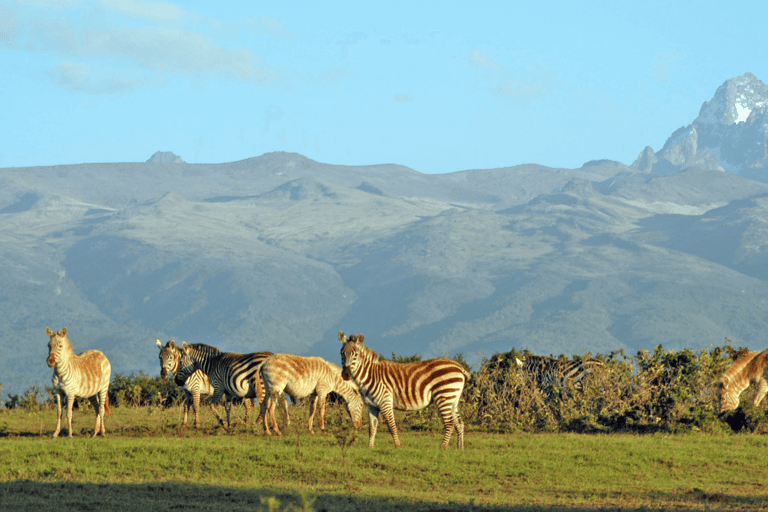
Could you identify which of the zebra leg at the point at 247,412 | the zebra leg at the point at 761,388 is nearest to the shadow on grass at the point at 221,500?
the zebra leg at the point at 761,388

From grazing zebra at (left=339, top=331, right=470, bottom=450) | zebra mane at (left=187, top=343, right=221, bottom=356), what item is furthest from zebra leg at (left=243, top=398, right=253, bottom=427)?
grazing zebra at (left=339, top=331, right=470, bottom=450)

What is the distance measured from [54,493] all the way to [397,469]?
6.53 meters

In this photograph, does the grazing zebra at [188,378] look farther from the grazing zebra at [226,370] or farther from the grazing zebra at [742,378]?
the grazing zebra at [742,378]

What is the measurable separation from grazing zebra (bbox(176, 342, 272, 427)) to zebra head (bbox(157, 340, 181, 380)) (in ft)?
0.44

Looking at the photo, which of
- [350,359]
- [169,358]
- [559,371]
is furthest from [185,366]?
[559,371]

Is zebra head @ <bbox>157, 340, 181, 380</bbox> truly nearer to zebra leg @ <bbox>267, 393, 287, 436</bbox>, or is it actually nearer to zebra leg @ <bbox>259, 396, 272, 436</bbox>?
zebra leg @ <bbox>259, 396, 272, 436</bbox>

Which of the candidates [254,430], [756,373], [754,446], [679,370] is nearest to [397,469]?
[254,430]

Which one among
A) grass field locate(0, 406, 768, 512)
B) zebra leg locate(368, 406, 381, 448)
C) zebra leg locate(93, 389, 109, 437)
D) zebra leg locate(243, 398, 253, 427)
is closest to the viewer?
grass field locate(0, 406, 768, 512)

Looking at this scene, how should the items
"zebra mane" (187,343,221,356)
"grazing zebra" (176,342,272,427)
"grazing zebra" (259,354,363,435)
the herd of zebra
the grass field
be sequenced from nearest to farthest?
the grass field, the herd of zebra, "grazing zebra" (259,354,363,435), "grazing zebra" (176,342,272,427), "zebra mane" (187,343,221,356)

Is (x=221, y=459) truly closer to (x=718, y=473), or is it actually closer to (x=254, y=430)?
(x=254, y=430)

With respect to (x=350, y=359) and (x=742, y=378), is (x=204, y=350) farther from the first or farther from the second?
(x=742, y=378)

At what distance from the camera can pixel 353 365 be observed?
20828 millimetres

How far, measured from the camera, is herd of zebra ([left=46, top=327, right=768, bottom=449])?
68.7 ft

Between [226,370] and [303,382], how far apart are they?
240 centimetres
